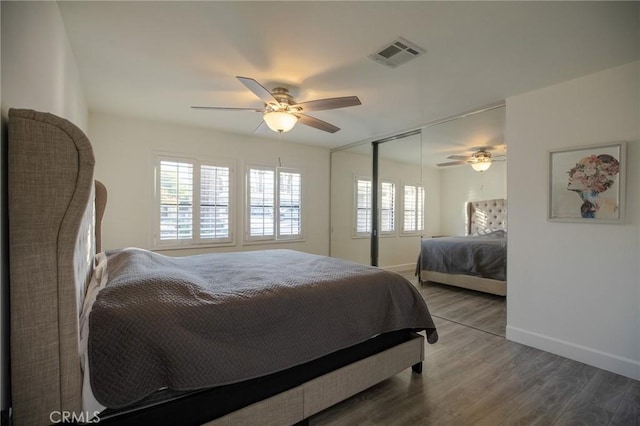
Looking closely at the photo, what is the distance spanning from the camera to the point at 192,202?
4020 mm

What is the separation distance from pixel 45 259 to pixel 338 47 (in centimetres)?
207

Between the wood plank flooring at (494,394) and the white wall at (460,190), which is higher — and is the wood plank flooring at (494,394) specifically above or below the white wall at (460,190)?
below

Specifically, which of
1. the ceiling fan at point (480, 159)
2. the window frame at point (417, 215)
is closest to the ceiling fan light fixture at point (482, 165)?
Answer: the ceiling fan at point (480, 159)

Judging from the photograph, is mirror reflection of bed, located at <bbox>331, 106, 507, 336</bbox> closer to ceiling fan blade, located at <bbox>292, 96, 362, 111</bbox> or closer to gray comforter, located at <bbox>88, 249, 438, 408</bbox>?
ceiling fan blade, located at <bbox>292, 96, 362, 111</bbox>

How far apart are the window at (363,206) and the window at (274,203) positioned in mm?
1082

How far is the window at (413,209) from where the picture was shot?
447 cm

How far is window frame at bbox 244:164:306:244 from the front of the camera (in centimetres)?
449

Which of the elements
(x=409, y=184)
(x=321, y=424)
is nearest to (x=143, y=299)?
(x=321, y=424)

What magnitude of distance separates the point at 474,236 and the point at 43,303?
173 inches

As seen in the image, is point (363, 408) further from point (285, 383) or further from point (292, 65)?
point (292, 65)

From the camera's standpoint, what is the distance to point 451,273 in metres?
4.64

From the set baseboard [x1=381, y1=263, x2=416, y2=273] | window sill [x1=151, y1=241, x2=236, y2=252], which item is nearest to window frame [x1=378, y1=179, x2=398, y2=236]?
baseboard [x1=381, y1=263, x2=416, y2=273]

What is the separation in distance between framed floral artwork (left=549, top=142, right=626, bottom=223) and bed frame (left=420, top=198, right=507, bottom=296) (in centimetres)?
70

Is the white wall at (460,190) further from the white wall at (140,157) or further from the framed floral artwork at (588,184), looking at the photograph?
the white wall at (140,157)
